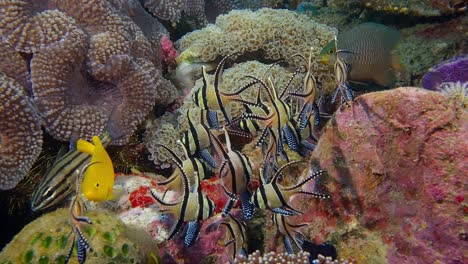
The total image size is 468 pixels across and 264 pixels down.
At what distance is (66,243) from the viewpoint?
8.63ft

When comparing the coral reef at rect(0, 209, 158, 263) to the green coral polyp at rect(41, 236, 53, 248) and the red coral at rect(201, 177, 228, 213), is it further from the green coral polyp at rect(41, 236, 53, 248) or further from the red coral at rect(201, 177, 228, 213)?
the red coral at rect(201, 177, 228, 213)

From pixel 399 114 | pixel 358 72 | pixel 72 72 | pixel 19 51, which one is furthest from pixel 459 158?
pixel 19 51

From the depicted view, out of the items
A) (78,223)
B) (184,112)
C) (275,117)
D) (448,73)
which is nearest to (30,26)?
(184,112)

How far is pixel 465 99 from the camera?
2836 millimetres

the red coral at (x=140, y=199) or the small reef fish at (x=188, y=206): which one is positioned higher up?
the small reef fish at (x=188, y=206)

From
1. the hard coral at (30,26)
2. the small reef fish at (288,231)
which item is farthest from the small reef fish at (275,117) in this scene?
the hard coral at (30,26)

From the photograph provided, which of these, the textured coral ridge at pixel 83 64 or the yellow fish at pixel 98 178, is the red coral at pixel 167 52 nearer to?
the textured coral ridge at pixel 83 64

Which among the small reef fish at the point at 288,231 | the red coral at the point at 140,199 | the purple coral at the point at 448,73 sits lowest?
the red coral at the point at 140,199

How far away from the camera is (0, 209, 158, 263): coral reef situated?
261 centimetres

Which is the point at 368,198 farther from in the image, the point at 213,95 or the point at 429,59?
the point at 429,59

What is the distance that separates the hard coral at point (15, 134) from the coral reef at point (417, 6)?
4.94 m

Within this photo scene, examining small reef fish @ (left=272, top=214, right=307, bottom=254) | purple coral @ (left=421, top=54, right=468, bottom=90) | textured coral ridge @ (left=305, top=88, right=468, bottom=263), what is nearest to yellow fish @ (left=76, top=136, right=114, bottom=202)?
small reef fish @ (left=272, top=214, right=307, bottom=254)

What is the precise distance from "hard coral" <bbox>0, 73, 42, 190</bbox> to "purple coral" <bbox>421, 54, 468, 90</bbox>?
419 cm

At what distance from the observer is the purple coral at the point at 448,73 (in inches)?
149
